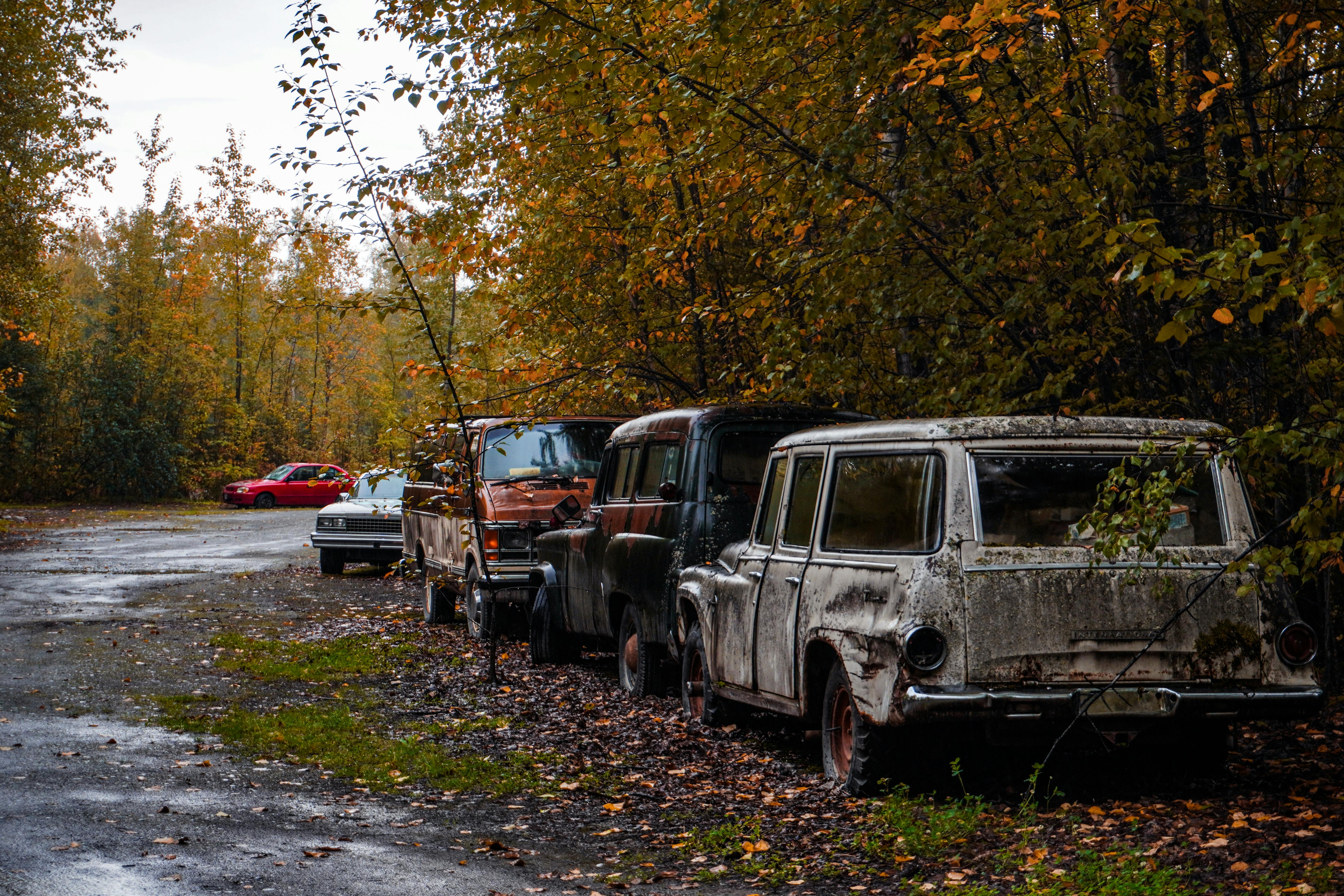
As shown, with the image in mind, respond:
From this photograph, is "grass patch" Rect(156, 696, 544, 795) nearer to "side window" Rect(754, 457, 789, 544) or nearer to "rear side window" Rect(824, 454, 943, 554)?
"side window" Rect(754, 457, 789, 544)

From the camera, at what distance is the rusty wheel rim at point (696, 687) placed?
922 centimetres

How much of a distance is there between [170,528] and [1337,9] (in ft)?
106

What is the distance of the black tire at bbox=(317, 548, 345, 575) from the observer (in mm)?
22812

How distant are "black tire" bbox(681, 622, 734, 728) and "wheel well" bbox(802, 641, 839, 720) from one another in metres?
1.47

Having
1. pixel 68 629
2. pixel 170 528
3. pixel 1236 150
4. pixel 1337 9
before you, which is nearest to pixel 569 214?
pixel 68 629

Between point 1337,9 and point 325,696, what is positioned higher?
point 1337,9

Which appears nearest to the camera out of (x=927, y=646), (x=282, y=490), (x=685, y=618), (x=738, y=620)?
(x=927, y=646)

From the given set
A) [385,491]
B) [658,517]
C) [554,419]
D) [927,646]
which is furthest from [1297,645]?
[385,491]

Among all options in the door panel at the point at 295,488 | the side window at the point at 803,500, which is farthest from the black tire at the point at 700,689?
the door panel at the point at 295,488

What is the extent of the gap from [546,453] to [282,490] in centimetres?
3672

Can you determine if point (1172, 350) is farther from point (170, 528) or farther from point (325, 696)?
point (170, 528)

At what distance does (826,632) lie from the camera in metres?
6.98

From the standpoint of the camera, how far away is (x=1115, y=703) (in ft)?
20.3

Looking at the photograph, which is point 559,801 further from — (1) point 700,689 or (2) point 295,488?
(2) point 295,488
